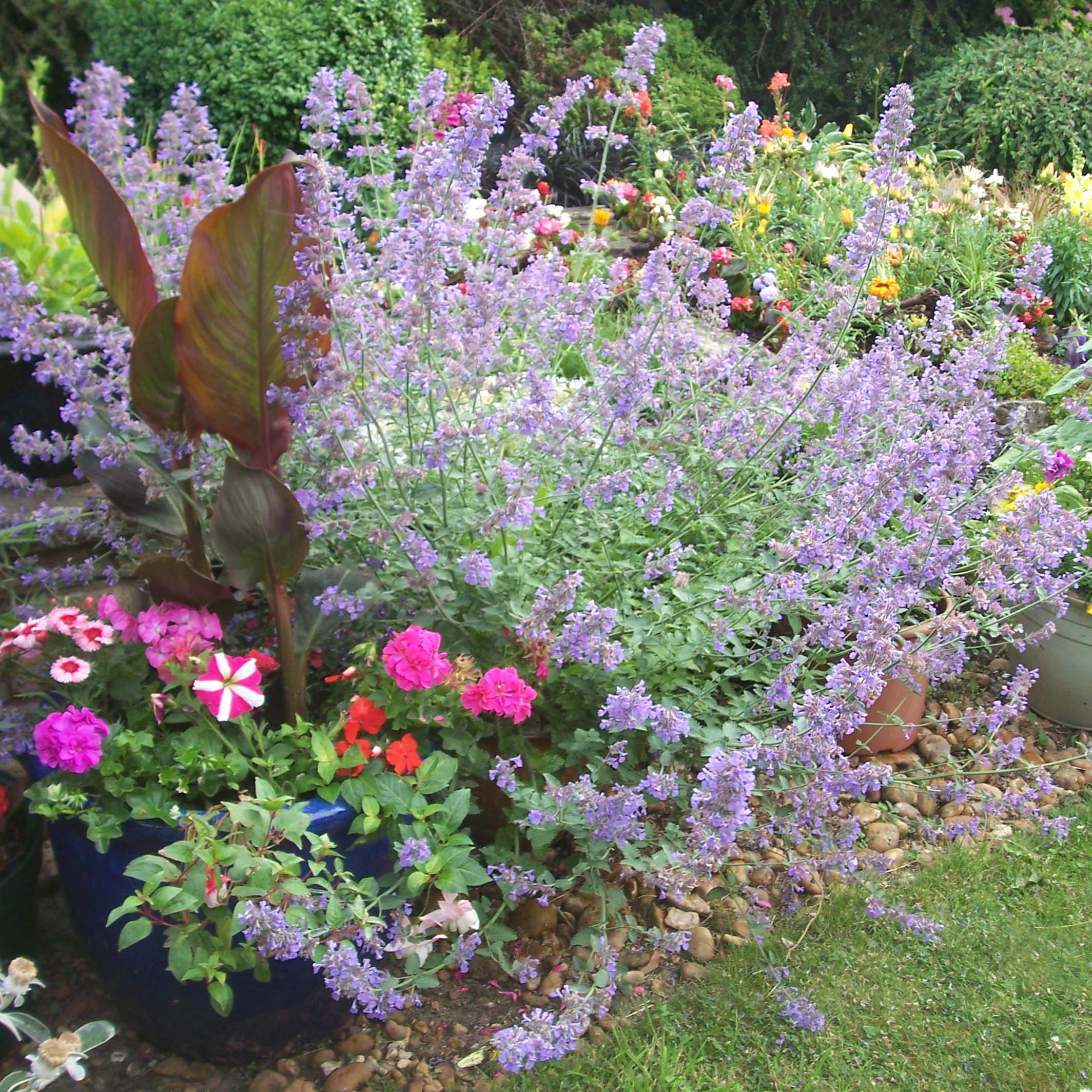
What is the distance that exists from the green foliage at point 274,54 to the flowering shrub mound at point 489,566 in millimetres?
3691

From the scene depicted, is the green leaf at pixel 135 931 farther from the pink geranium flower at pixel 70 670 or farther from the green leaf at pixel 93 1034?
the pink geranium flower at pixel 70 670

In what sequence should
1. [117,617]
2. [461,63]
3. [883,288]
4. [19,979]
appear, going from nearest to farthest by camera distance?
[19,979] → [117,617] → [883,288] → [461,63]

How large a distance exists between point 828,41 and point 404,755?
9947 millimetres

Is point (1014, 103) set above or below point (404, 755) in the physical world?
above

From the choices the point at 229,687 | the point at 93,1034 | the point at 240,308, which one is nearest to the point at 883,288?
the point at 240,308

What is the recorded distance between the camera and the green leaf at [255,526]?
2.02 meters

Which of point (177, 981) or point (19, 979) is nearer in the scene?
point (19, 979)

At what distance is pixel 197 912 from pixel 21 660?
25.0 inches

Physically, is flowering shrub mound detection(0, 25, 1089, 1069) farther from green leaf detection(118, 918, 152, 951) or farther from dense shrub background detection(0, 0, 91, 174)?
dense shrub background detection(0, 0, 91, 174)

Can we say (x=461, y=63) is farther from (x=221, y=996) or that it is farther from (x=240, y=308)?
(x=221, y=996)

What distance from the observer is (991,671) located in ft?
12.4

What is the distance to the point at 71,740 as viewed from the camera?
76.1 inches

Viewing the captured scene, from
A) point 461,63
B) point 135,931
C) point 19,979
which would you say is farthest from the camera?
point 461,63

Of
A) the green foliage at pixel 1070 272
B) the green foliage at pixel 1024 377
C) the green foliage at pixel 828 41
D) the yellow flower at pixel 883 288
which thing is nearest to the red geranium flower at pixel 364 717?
the yellow flower at pixel 883 288
